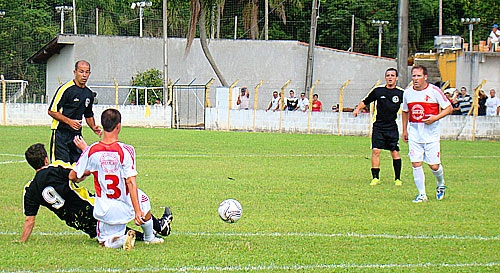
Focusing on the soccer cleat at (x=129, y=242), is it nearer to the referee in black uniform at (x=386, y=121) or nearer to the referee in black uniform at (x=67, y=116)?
the referee in black uniform at (x=67, y=116)

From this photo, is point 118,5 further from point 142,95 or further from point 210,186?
point 210,186

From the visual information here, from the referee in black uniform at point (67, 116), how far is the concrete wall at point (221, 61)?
34065 mm

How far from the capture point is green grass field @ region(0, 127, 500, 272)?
21.9 ft

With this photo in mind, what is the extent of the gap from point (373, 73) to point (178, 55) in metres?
11.4

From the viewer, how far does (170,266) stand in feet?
21.2

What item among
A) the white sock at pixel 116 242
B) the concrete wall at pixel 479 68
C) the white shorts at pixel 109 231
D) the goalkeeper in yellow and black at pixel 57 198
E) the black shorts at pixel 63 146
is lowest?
the white sock at pixel 116 242

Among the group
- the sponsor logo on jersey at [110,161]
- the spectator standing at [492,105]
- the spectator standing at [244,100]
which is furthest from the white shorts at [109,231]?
the spectator standing at [244,100]

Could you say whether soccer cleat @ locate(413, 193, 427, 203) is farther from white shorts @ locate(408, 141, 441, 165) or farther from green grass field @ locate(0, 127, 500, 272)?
white shorts @ locate(408, 141, 441, 165)

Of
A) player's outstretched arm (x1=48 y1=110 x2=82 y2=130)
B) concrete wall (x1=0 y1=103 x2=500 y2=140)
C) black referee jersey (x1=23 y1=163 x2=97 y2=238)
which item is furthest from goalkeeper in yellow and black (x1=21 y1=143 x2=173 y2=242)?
concrete wall (x1=0 y1=103 x2=500 y2=140)

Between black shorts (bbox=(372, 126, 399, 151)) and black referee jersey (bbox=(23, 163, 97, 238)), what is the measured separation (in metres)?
6.86

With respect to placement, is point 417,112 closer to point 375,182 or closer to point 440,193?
point 440,193

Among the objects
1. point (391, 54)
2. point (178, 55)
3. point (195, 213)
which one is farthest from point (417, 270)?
point (391, 54)

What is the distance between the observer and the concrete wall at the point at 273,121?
92.3ft

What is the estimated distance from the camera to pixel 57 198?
24.7 feet
